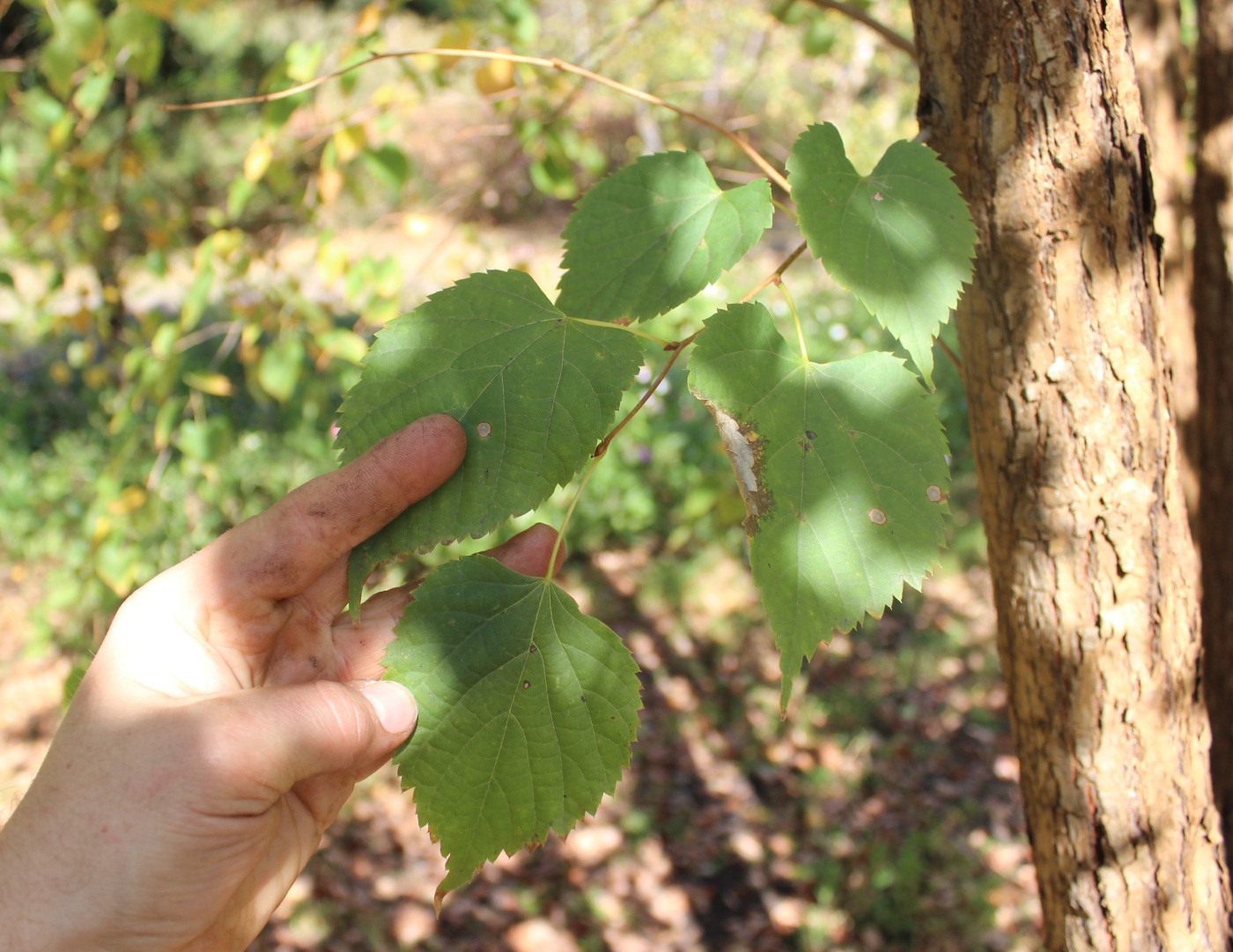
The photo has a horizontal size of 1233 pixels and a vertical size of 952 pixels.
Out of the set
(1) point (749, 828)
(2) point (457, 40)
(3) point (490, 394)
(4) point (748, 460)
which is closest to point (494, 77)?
(2) point (457, 40)

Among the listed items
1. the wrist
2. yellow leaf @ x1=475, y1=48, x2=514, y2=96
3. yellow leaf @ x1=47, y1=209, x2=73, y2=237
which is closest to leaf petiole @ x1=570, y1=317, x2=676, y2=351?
the wrist

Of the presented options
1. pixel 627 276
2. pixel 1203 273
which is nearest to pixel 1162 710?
pixel 627 276

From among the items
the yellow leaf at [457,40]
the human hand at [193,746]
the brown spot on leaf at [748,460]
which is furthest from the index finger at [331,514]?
the yellow leaf at [457,40]

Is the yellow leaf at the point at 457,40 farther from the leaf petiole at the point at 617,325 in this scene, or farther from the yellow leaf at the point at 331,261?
the leaf petiole at the point at 617,325

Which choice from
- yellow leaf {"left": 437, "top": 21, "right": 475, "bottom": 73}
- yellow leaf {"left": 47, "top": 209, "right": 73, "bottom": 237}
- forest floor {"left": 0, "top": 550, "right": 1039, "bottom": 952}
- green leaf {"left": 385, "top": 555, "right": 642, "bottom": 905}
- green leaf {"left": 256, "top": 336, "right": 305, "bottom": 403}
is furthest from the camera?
forest floor {"left": 0, "top": 550, "right": 1039, "bottom": 952}

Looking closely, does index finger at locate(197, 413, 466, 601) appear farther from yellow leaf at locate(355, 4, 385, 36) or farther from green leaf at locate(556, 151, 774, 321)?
yellow leaf at locate(355, 4, 385, 36)

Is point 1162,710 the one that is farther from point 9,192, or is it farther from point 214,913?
point 9,192
